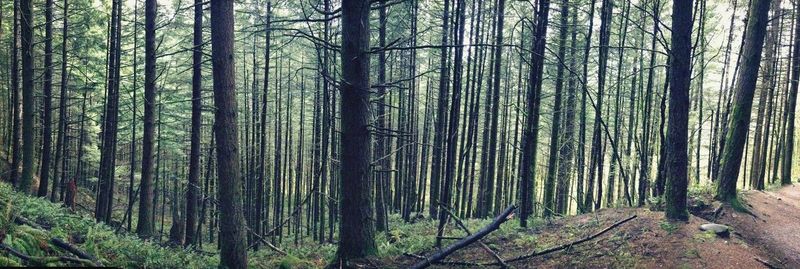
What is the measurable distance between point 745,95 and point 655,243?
5.19 meters

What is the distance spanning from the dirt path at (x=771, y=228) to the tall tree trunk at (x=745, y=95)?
76cm

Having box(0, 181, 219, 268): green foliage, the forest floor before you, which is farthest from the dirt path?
box(0, 181, 219, 268): green foliage

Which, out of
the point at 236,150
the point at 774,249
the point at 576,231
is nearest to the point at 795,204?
the point at 774,249

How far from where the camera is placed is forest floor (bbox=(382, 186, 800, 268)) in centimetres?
661

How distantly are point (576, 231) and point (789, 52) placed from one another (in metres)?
16.1

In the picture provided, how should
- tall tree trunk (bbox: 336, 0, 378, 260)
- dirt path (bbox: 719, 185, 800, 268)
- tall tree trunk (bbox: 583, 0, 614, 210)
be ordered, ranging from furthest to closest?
tall tree trunk (bbox: 583, 0, 614, 210) < dirt path (bbox: 719, 185, 800, 268) < tall tree trunk (bbox: 336, 0, 378, 260)

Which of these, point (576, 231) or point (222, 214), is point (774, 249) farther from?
point (222, 214)

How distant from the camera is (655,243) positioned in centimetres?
700

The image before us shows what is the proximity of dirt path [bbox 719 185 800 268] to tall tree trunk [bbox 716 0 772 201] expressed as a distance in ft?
2.48

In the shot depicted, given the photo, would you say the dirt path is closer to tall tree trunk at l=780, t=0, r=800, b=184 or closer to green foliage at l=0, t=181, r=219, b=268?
tall tree trunk at l=780, t=0, r=800, b=184

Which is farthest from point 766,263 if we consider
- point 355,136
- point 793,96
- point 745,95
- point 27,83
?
point 27,83

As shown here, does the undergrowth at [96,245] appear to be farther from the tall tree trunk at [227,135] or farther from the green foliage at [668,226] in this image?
the green foliage at [668,226]

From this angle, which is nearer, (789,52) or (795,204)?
(795,204)

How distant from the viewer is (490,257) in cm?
711
